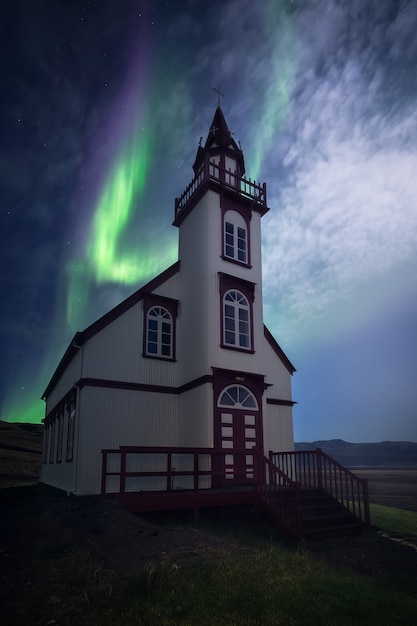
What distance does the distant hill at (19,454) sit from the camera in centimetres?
3662

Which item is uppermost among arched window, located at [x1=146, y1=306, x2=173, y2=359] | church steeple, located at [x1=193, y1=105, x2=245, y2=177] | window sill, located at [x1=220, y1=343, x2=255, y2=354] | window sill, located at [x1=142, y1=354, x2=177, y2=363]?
church steeple, located at [x1=193, y1=105, x2=245, y2=177]

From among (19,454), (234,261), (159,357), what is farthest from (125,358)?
(19,454)

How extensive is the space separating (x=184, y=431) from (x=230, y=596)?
37.4 feet

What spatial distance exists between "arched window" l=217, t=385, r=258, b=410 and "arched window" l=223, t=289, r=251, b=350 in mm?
1672

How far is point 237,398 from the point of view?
17688mm

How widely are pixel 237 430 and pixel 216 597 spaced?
10.9 m

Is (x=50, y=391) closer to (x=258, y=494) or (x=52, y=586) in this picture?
(x=258, y=494)

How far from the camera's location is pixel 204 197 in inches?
768

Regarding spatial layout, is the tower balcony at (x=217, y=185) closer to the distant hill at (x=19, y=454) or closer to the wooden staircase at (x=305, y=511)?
the wooden staircase at (x=305, y=511)

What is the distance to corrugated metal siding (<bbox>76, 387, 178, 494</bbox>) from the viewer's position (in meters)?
16.0

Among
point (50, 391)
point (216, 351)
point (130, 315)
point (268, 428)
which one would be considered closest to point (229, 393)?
point (216, 351)

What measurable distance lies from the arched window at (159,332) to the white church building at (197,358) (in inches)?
1.7

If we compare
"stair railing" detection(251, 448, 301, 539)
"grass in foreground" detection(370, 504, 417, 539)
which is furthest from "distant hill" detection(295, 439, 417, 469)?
"stair railing" detection(251, 448, 301, 539)

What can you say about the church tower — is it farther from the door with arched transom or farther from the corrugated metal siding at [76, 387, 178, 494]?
the corrugated metal siding at [76, 387, 178, 494]
